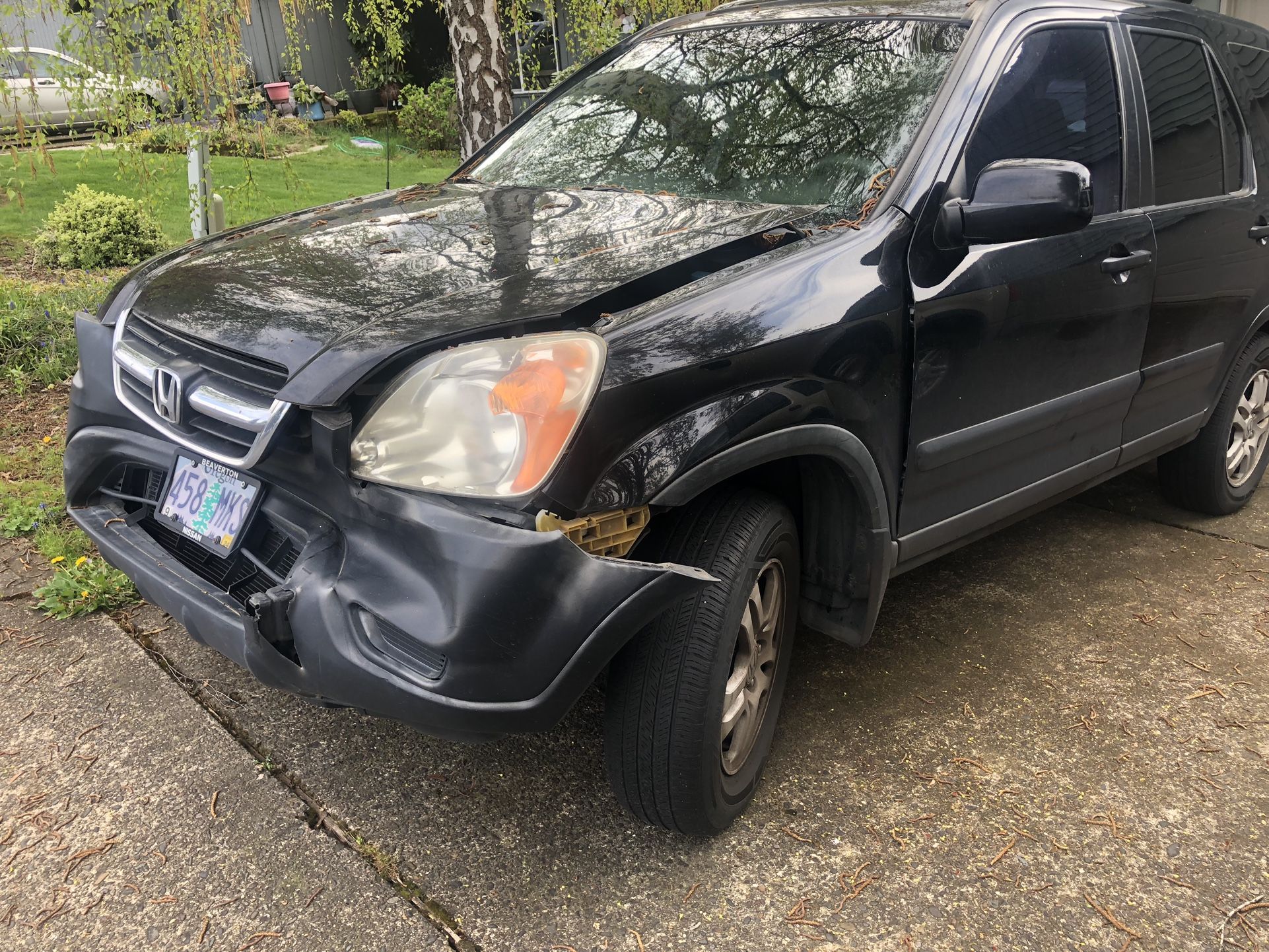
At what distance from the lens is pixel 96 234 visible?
6977 mm

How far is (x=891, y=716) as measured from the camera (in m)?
2.74

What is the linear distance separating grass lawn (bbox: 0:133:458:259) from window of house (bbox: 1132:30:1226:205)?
3.83m

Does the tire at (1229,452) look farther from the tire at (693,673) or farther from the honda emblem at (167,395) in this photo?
the honda emblem at (167,395)

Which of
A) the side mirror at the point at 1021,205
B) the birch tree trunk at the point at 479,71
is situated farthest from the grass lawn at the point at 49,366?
the side mirror at the point at 1021,205

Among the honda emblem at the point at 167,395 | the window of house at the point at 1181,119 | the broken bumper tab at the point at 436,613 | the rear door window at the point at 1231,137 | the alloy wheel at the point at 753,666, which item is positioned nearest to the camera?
the broken bumper tab at the point at 436,613

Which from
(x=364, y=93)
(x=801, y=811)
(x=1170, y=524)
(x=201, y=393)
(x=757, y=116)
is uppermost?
(x=757, y=116)

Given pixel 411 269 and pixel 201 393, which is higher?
pixel 411 269

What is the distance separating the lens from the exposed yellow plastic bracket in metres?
1.73

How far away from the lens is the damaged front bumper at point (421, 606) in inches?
66.9

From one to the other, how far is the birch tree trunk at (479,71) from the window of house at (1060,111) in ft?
10.3

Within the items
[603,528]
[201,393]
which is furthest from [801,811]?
[201,393]

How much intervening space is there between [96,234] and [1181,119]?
6.62 m

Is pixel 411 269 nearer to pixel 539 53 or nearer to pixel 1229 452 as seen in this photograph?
pixel 1229 452

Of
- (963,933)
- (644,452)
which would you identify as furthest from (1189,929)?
(644,452)
